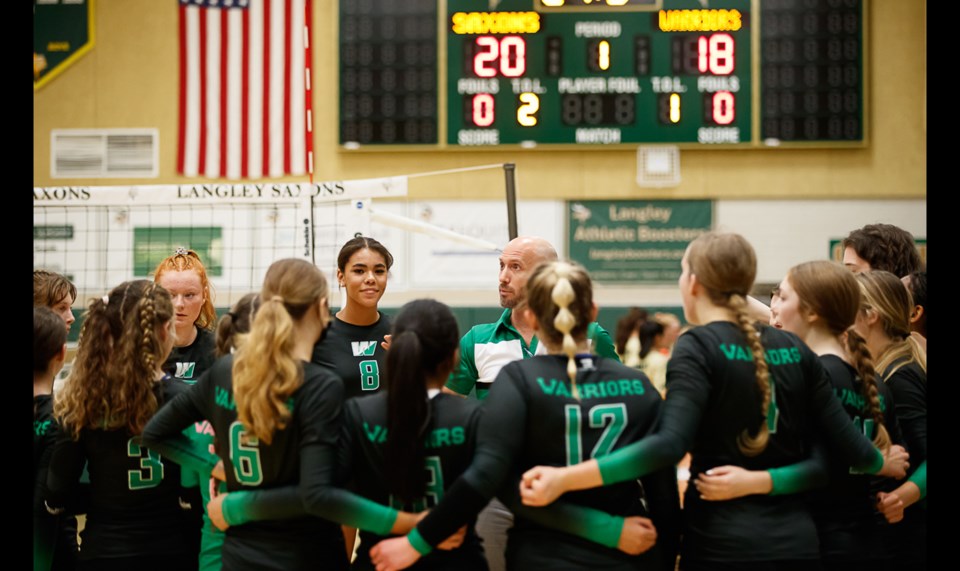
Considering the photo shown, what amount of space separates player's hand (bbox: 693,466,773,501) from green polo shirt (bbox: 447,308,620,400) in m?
1.40

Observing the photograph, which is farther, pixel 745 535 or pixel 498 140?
pixel 498 140

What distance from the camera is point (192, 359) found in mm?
4191

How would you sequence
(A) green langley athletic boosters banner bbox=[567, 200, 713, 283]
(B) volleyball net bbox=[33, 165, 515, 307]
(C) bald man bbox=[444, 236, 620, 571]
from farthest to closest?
(A) green langley athletic boosters banner bbox=[567, 200, 713, 283]
(B) volleyball net bbox=[33, 165, 515, 307]
(C) bald man bbox=[444, 236, 620, 571]

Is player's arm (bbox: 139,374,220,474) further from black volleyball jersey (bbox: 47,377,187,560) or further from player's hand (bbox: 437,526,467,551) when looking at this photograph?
player's hand (bbox: 437,526,467,551)


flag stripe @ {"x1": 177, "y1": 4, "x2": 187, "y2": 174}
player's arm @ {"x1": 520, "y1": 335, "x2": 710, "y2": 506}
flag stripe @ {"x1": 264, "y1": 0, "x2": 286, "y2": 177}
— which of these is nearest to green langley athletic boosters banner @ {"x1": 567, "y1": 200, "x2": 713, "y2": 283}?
flag stripe @ {"x1": 264, "y1": 0, "x2": 286, "y2": 177}

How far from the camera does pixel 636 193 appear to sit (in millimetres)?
10867

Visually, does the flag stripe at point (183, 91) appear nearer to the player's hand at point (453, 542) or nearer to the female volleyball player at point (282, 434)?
Result: the female volleyball player at point (282, 434)

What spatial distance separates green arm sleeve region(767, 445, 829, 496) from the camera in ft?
8.71

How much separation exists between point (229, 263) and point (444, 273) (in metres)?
2.68

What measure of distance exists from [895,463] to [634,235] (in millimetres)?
8004

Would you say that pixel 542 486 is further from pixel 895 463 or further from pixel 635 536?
pixel 895 463

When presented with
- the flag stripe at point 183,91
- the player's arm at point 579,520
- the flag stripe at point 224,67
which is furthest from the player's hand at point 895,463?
the flag stripe at point 183,91
